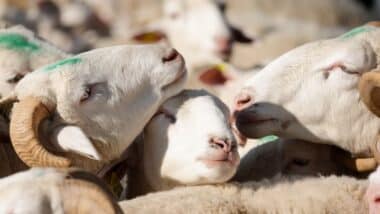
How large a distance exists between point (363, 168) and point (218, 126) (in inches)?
33.8

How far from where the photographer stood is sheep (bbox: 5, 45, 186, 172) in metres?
4.86

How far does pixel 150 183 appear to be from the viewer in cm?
533

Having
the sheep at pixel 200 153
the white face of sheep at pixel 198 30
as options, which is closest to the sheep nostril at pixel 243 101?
the sheep at pixel 200 153

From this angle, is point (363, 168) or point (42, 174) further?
point (363, 168)

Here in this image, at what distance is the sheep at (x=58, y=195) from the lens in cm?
371

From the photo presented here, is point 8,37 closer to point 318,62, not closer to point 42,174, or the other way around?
point 318,62

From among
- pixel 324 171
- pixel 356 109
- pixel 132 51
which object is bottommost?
pixel 324 171

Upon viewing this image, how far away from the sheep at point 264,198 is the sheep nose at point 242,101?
54 centimetres

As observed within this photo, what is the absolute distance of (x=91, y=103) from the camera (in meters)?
5.06

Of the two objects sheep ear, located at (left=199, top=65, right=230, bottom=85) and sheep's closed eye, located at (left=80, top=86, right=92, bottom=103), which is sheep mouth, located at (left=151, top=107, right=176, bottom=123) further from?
sheep ear, located at (left=199, top=65, right=230, bottom=85)

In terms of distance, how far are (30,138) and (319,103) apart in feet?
4.65

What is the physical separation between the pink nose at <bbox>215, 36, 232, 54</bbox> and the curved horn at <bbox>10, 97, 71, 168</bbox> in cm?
476

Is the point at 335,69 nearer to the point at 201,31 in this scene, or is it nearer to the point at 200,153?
the point at 200,153

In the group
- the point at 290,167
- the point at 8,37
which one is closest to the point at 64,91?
the point at 8,37
